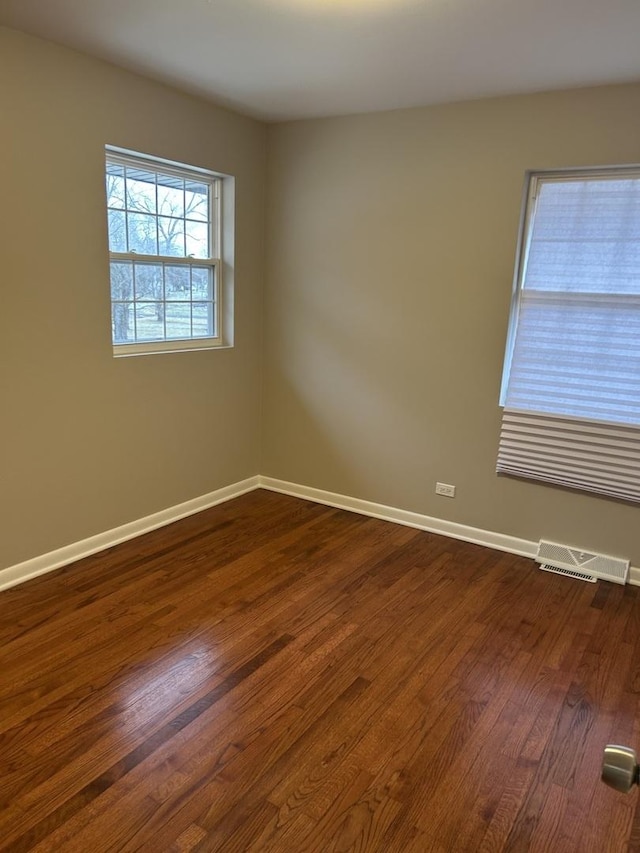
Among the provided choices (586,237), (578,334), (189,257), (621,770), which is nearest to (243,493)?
(189,257)

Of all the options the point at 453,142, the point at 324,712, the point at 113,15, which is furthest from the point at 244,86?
the point at 324,712

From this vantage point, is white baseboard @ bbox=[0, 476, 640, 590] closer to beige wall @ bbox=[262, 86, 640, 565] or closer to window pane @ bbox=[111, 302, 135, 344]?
beige wall @ bbox=[262, 86, 640, 565]

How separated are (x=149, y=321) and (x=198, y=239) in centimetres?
70

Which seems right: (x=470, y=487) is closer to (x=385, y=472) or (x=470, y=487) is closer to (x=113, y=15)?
(x=385, y=472)

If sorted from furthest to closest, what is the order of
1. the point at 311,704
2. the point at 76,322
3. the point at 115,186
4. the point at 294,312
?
the point at 294,312 < the point at 115,186 < the point at 76,322 < the point at 311,704

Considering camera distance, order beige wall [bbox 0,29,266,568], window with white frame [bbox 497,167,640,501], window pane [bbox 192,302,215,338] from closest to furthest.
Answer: beige wall [bbox 0,29,266,568] < window with white frame [bbox 497,167,640,501] < window pane [bbox 192,302,215,338]

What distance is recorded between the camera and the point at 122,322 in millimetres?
3449

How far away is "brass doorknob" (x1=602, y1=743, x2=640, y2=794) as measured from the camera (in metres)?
0.87

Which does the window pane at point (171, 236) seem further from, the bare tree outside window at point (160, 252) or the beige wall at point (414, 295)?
the beige wall at point (414, 295)

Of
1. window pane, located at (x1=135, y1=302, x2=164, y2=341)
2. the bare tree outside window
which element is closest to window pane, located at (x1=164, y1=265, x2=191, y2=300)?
the bare tree outside window

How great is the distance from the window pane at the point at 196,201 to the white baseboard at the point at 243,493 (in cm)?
191

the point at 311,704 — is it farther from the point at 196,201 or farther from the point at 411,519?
the point at 196,201

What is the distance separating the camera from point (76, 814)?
1.73 m

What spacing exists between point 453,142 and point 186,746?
11.0ft
